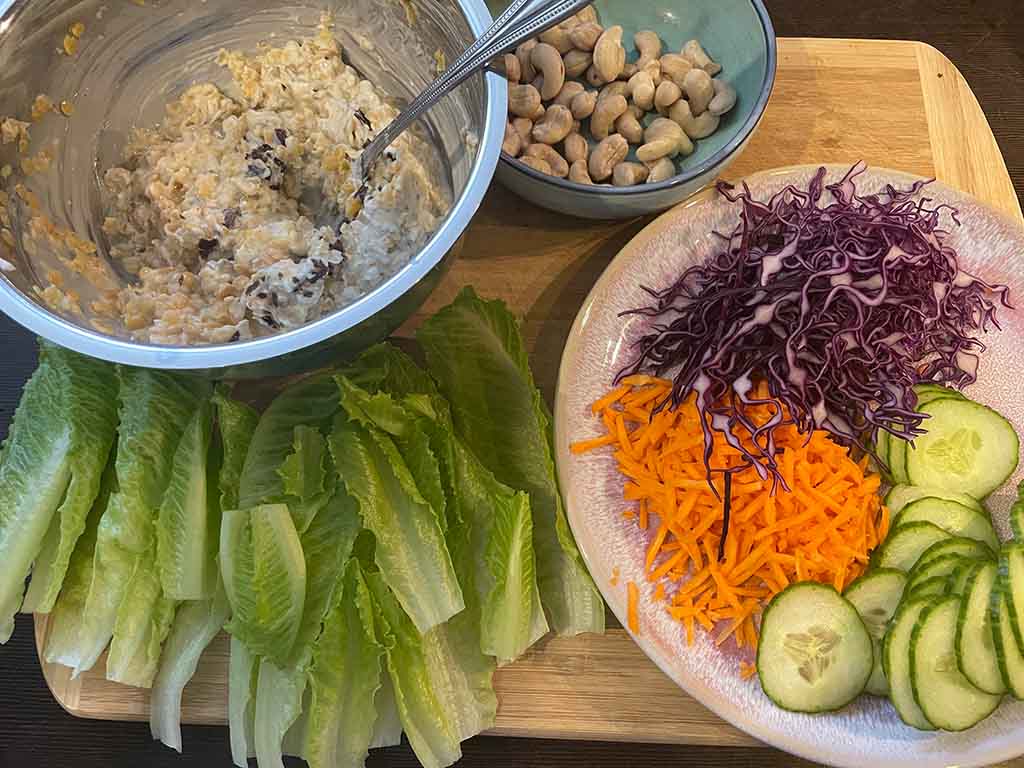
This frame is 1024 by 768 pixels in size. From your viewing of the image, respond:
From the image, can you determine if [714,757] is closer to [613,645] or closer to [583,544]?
[613,645]

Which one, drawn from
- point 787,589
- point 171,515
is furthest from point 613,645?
point 171,515

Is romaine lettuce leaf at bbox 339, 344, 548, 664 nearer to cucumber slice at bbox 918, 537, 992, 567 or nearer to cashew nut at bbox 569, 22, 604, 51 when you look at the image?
cucumber slice at bbox 918, 537, 992, 567

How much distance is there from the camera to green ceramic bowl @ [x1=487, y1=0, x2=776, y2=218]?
5.14ft

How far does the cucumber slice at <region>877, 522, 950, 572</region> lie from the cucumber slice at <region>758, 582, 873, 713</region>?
0.14 metres

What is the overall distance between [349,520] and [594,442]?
47cm

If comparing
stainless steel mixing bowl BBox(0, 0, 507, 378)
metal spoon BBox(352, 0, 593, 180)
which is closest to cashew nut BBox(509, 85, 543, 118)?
stainless steel mixing bowl BBox(0, 0, 507, 378)

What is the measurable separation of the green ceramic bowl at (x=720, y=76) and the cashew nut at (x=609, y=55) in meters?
0.12

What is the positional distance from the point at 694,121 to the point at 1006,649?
1116 millimetres

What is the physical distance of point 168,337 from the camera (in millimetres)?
1352

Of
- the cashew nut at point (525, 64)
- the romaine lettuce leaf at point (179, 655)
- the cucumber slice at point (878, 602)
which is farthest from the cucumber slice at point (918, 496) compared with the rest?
the romaine lettuce leaf at point (179, 655)

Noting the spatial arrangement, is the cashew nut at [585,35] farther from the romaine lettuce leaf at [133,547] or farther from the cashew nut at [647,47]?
the romaine lettuce leaf at [133,547]

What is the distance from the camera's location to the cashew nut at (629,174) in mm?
1646

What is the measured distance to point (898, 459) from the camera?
1.57 m

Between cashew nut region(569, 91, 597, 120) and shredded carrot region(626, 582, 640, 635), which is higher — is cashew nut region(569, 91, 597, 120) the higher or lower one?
the higher one
